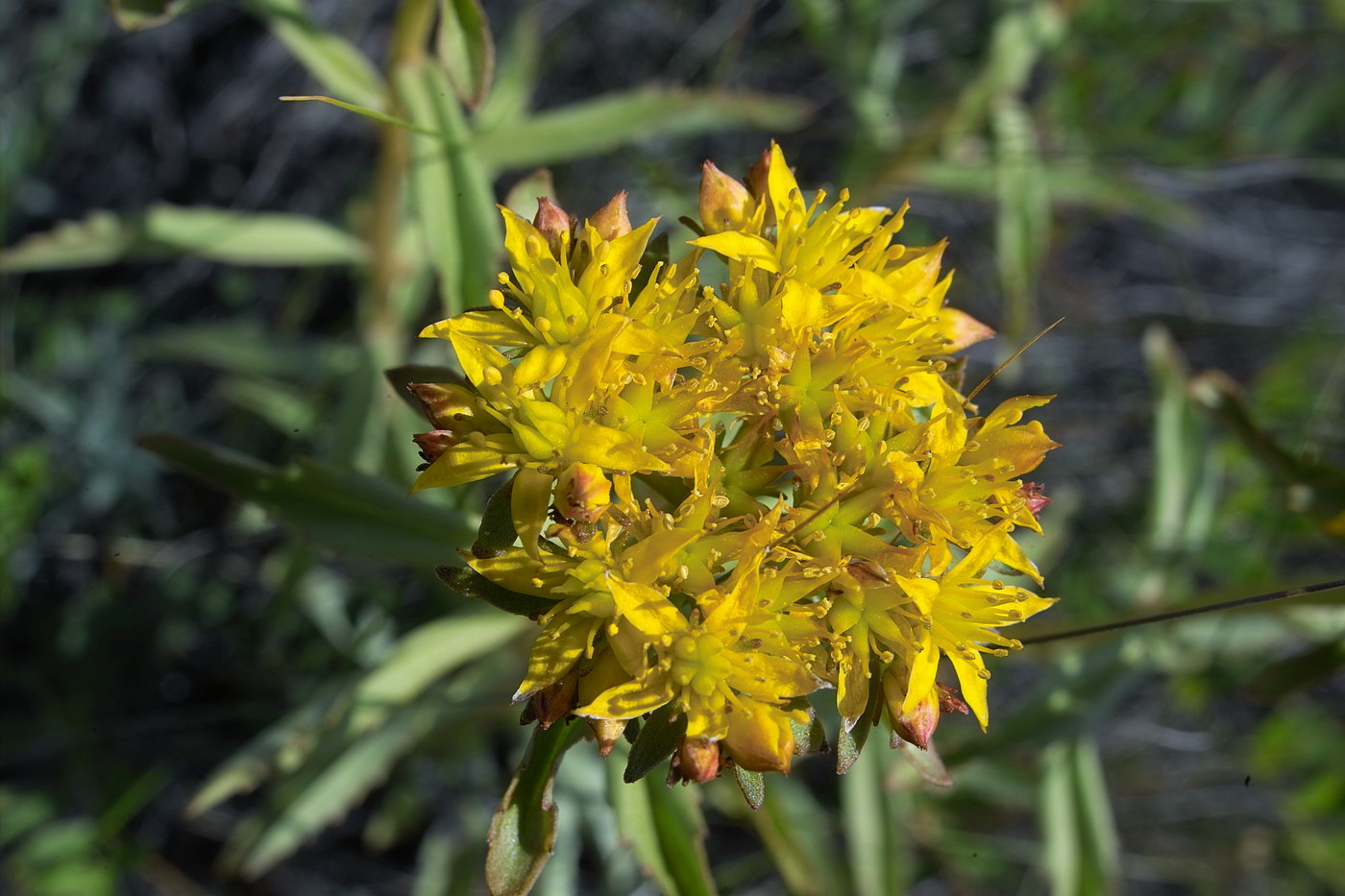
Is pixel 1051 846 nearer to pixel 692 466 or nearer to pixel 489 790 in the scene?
pixel 489 790

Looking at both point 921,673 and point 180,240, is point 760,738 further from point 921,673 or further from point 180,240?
point 180,240

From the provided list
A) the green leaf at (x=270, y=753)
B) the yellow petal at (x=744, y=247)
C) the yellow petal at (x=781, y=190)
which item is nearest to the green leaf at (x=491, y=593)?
the yellow petal at (x=744, y=247)

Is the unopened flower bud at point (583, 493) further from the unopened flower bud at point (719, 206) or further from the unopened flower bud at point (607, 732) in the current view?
the unopened flower bud at point (719, 206)

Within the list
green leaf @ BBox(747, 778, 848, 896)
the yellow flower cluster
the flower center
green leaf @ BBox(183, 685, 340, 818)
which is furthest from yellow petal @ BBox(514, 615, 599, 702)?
green leaf @ BBox(183, 685, 340, 818)

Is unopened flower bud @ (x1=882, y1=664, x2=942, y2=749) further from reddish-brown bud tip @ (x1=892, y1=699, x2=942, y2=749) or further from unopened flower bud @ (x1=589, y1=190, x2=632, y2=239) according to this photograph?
unopened flower bud @ (x1=589, y1=190, x2=632, y2=239)

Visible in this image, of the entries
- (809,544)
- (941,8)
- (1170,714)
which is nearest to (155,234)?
(809,544)
